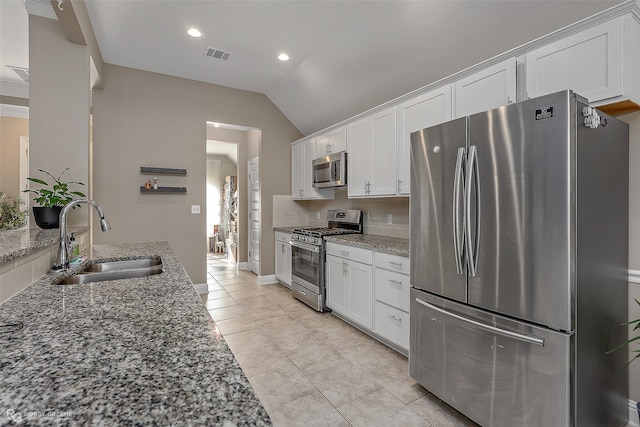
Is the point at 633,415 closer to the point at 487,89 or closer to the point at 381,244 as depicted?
the point at 381,244

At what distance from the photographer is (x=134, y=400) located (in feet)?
1.76

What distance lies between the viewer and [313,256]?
3855mm

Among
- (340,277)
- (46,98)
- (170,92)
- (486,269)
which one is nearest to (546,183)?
(486,269)

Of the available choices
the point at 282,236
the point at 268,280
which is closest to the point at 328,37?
the point at 282,236

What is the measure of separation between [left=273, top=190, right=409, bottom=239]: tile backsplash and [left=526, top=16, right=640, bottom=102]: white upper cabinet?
5.58 feet

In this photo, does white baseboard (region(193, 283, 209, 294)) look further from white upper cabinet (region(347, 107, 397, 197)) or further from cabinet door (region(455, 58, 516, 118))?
cabinet door (region(455, 58, 516, 118))

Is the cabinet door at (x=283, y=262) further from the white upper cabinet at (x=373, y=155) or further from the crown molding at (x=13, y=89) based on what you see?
the crown molding at (x=13, y=89)

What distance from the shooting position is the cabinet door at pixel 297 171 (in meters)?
4.95

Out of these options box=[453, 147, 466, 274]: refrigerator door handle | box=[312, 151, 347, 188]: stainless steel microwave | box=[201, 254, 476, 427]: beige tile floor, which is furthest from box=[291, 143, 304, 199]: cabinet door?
box=[453, 147, 466, 274]: refrigerator door handle

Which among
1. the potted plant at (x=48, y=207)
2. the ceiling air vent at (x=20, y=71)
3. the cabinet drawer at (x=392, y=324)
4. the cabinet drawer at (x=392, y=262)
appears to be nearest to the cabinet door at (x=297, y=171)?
the cabinet drawer at (x=392, y=262)

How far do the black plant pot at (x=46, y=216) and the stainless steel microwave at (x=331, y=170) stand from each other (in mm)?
2775

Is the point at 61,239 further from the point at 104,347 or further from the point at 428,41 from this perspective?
the point at 428,41

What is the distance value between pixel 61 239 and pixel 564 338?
2501 mm

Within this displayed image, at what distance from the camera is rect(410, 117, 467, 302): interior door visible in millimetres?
1853
